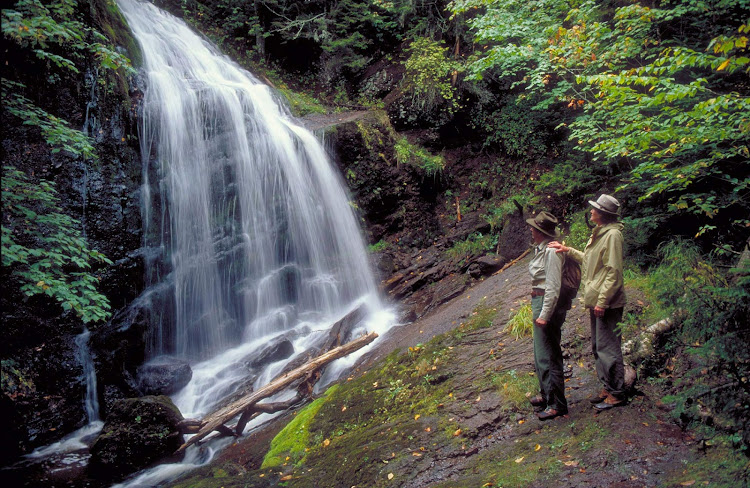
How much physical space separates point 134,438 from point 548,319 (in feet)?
20.2

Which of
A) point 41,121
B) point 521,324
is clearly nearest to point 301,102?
point 41,121

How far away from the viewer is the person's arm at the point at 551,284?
144 inches

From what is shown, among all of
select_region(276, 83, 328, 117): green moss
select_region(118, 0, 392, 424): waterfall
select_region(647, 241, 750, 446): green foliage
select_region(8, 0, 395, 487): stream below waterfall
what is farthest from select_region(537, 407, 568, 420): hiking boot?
select_region(276, 83, 328, 117): green moss

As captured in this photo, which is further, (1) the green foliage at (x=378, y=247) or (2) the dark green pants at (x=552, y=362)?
(1) the green foliage at (x=378, y=247)

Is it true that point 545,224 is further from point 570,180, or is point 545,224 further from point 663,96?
point 570,180

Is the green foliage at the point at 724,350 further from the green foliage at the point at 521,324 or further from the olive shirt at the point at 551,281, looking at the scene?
the green foliage at the point at 521,324

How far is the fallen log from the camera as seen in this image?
6.37m

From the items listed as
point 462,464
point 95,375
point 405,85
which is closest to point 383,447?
point 462,464

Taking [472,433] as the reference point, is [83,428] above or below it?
below

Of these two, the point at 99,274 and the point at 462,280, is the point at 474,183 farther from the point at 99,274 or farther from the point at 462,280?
the point at 99,274

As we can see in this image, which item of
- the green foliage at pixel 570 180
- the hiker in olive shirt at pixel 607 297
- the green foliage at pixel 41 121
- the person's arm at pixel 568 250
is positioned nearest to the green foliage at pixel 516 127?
the green foliage at pixel 570 180

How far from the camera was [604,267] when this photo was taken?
12.3ft

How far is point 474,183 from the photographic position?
1331 cm

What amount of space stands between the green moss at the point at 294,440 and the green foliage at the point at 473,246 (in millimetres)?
6087
